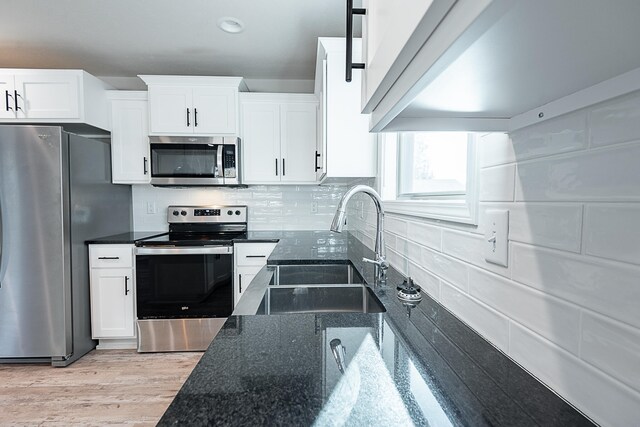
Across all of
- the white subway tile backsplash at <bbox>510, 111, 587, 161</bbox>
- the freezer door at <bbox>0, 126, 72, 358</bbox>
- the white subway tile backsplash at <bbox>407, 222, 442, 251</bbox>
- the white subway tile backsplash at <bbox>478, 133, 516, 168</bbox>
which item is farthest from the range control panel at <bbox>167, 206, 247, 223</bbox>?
the white subway tile backsplash at <bbox>510, 111, 587, 161</bbox>

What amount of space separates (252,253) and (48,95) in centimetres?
204

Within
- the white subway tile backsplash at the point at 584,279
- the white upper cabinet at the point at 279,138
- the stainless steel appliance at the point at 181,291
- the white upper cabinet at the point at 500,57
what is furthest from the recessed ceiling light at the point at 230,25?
the white subway tile backsplash at the point at 584,279

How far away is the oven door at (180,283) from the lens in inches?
96.3

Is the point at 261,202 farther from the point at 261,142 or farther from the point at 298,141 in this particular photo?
the point at 298,141

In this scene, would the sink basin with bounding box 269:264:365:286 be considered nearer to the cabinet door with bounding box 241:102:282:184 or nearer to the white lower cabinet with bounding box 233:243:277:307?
the white lower cabinet with bounding box 233:243:277:307

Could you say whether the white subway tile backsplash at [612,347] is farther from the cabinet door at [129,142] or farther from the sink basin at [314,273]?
the cabinet door at [129,142]

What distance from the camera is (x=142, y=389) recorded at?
204 centimetres

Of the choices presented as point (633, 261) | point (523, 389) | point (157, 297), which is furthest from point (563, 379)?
point (157, 297)

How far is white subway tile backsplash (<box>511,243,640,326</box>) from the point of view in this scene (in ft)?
1.23

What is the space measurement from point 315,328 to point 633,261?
0.56 metres

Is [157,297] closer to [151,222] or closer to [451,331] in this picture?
[151,222]

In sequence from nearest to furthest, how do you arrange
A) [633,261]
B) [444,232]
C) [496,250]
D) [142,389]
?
[633,261], [496,250], [444,232], [142,389]

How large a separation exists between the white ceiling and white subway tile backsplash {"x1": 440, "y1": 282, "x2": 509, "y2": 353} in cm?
184

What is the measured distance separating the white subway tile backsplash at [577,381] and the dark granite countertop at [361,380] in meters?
0.02
